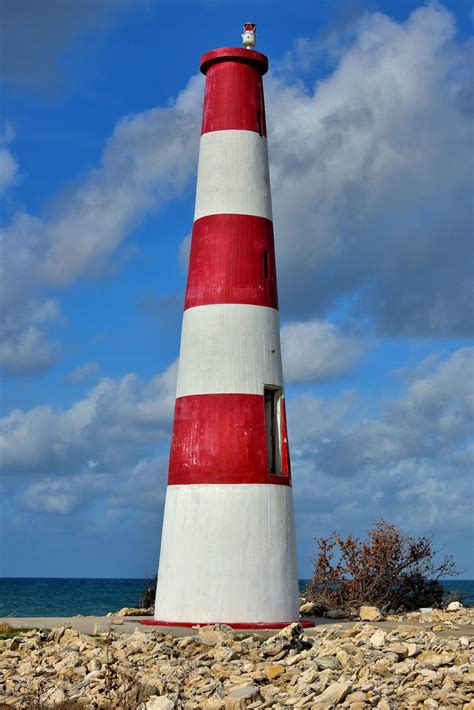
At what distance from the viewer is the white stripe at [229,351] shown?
16.7 meters

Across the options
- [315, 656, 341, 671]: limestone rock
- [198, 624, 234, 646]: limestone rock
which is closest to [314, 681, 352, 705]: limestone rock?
[315, 656, 341, 671]: limestone rock

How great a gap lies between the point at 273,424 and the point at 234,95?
5.77m

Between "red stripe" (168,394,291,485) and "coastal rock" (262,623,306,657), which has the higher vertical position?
"red stripe" (168,394,291,485)

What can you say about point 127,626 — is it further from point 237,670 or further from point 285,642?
point 237,670

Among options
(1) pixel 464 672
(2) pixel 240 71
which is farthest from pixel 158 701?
(2) pixel 240 71

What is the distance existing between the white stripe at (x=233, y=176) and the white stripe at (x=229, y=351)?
179 centimetres

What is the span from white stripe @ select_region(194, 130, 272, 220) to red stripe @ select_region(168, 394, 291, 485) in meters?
3.31

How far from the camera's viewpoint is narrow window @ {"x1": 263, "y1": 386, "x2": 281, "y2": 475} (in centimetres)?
1720

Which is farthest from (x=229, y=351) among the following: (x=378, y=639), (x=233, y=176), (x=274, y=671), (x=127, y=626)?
(x=274, y=671)

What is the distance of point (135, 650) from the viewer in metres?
13.6

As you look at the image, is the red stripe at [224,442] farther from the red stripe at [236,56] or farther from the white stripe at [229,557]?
the red stripe at [236,56]

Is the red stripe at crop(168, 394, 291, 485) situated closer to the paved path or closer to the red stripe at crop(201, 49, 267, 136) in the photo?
the paved path

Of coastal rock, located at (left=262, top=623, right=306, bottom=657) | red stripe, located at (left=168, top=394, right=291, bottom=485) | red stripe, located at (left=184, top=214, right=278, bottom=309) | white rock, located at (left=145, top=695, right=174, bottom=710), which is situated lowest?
white rock, located at (left=145, top=695, right=174, bottom=710)

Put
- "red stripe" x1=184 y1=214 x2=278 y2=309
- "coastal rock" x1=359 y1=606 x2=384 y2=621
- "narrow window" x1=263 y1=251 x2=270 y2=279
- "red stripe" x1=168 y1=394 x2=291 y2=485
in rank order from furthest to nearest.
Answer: "coastal rock" x1=359 y1=606 x2=384 y2=621 < "narrow window" x1=263 y1=251 x2=270 y2=279 < "red stripe" x1=184 y1=214 x2=278 y2=309 < "red stripe" x1=168 y1=394 x2=291 y2=485
